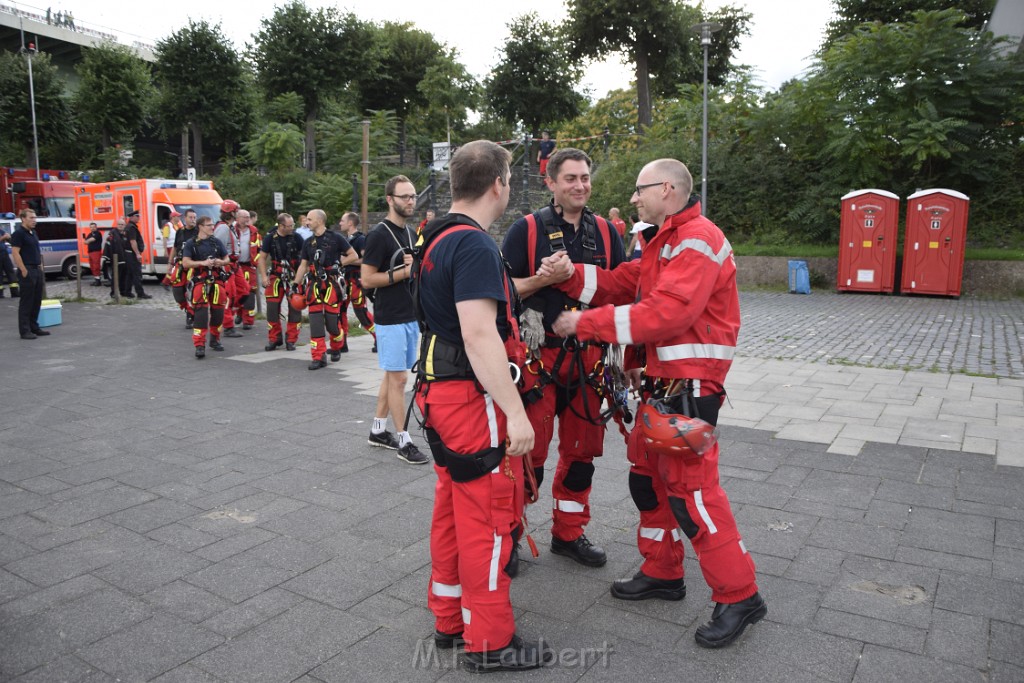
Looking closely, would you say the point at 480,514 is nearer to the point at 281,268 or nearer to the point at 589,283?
the point at 589,283

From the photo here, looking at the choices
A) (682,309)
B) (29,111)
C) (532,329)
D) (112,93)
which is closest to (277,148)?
(112,93)

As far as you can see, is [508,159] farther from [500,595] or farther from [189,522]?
[189,522]

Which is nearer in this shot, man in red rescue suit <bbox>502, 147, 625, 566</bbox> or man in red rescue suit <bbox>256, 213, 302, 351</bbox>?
man in red rescue suit <bbox>502, 147, 625, 566</bbox>

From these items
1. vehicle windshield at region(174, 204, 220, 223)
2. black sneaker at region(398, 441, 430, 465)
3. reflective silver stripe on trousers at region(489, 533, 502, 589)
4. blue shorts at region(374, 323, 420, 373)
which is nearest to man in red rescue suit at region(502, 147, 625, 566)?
reflective silver stripe on trousers at region(489, 533, 502, 589)

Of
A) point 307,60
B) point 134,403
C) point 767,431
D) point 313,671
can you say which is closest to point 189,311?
point 134,403

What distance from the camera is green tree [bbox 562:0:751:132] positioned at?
92.8 ft

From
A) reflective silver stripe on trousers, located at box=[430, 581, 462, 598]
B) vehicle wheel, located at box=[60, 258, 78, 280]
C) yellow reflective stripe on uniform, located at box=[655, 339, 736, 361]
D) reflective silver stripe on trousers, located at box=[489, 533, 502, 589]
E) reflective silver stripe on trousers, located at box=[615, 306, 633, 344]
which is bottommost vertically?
reflective silver stripe on trousers, located at box=[430, 581, 462, 598]

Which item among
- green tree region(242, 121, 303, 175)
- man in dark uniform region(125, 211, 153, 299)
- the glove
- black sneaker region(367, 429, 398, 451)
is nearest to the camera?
the glove

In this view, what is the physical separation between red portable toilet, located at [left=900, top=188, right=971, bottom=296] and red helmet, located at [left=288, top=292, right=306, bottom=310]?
42.1 feet

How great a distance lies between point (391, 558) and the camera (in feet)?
13.4

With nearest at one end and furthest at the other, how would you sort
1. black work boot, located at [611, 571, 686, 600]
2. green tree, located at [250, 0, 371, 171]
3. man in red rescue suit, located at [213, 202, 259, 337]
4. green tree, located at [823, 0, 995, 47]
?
black work boot, located at [611, 571, 686, 600] → man in red rescue suit, located at [213, 202, 259, 337] → green tree, located at [823, 0, 995, 47] → green tree, located at [250, 0, 371, 171]

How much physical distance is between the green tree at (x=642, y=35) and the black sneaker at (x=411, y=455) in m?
23.3

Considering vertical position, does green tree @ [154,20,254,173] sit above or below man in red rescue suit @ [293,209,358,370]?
above

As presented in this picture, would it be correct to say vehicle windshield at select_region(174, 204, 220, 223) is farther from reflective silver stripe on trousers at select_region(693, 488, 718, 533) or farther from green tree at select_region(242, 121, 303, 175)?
reflective silver stripe on trousers at select_region(693, 488, 718, 533)
